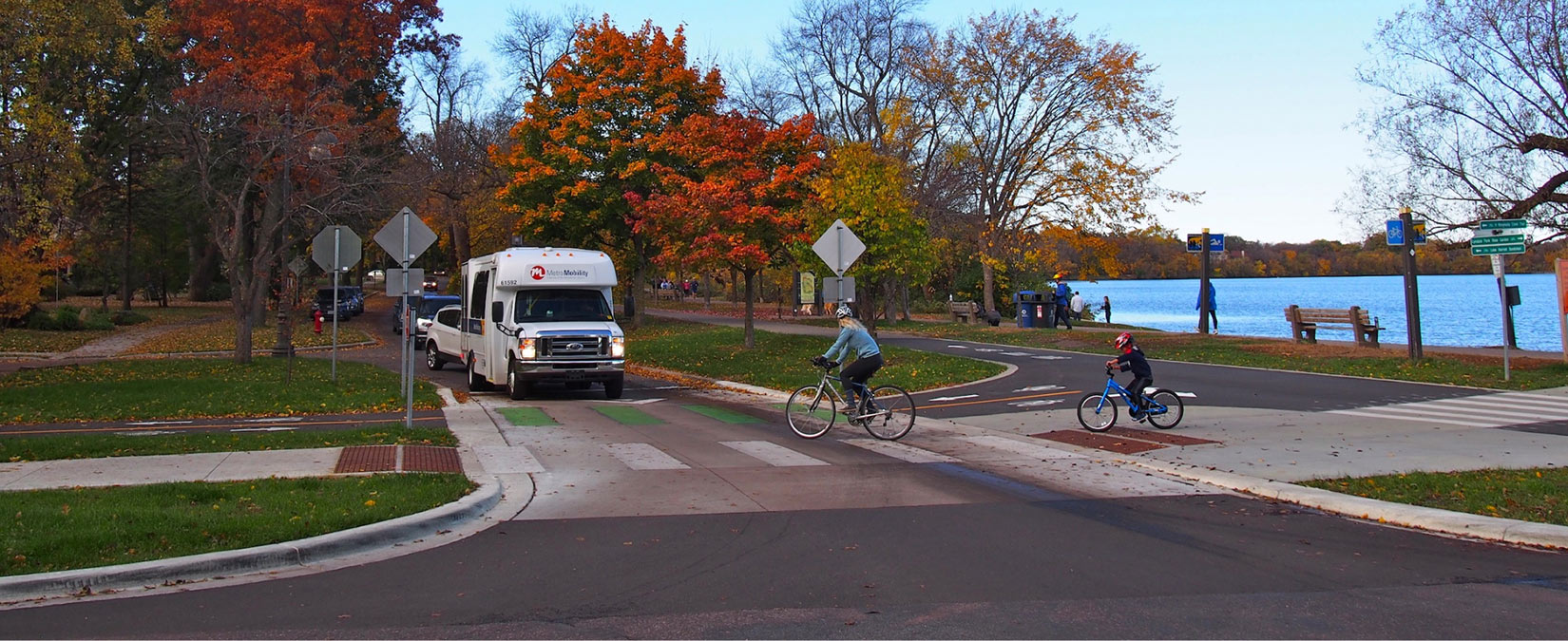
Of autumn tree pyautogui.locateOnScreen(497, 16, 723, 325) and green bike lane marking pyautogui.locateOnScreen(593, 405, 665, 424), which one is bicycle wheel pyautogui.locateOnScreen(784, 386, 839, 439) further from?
autumn tree pyautogui.locateOnScreen(497, 16, 723, 325)

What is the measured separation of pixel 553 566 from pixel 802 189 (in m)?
22.4

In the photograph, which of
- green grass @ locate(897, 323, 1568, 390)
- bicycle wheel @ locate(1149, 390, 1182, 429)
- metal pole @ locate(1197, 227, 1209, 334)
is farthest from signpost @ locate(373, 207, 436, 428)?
metal pole @ locate(1197, 227, 1209, 334)

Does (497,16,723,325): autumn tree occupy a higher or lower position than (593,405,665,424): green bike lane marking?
higher

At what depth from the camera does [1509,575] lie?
6719 millimetres

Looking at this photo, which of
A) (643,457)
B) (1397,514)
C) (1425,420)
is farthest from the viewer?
(1425,420)

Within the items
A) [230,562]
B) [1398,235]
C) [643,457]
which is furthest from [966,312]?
[230,562]

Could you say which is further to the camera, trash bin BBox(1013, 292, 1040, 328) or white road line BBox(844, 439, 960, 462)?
trash bin BBox(1013, 292, 1040, 328)

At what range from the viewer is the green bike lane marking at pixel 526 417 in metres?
15.5

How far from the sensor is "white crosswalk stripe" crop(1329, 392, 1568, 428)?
1425 cm

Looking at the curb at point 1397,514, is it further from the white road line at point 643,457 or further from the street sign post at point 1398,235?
the street sign post at point 1398,235

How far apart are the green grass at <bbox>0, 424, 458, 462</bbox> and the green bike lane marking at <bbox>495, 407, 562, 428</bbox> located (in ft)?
6.24

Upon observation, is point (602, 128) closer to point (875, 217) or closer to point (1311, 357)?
point (875, 217)

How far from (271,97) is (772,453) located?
729 inches

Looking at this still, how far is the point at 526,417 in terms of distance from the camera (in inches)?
643
